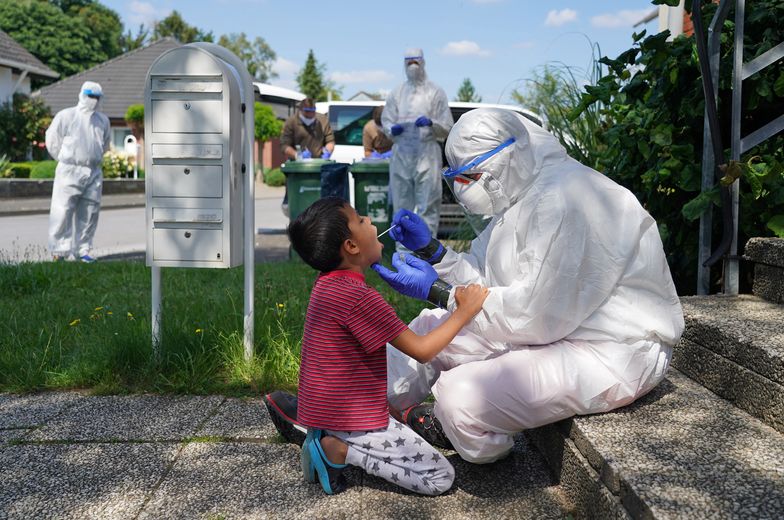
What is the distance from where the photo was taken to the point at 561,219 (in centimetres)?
264

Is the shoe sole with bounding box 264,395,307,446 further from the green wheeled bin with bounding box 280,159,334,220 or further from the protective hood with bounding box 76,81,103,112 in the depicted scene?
the protective hood with bounding box 76,81,103,112

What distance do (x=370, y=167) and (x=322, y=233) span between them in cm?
643

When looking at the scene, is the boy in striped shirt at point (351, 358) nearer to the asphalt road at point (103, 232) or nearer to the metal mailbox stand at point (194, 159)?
the metal mailbox stand at point (194, 159)

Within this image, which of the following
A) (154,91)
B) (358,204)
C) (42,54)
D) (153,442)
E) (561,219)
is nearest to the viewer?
(561,219)

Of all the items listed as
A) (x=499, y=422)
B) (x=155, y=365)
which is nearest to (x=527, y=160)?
(x=499, y=422)

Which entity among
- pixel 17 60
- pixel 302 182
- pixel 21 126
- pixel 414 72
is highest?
pixel 17 60

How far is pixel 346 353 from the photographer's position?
272 cm

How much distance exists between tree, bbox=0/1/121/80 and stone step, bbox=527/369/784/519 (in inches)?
2303

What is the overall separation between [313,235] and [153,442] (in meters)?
1.23

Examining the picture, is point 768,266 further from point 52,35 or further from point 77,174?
point 52,35

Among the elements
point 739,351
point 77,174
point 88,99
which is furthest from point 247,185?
point 88,99

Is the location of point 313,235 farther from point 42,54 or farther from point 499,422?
point 42,54

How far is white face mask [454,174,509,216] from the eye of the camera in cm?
291

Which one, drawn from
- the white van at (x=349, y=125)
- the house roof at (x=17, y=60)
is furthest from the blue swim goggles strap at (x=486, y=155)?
the house roof at (x=17, y=60)
